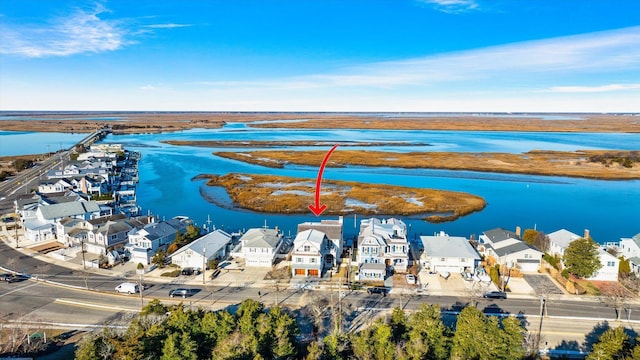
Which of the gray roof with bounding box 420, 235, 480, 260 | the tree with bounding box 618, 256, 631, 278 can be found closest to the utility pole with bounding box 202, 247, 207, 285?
the gray roof with bounding box 420, 235, 480, 260

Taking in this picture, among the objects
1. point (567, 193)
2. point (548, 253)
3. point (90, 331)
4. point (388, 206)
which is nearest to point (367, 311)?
point (90, 331)

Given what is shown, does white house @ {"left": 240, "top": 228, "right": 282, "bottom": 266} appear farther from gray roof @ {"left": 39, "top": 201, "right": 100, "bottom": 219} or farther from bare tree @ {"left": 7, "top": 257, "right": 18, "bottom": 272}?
gray roof @ {"left": 39, "top": 201, "right": 100, "bottom": 219}

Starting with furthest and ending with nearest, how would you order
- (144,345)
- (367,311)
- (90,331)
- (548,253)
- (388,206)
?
1. (388,206)
2. (548,253)
3. (367,311)
4. (90,331)
5. (144,345)

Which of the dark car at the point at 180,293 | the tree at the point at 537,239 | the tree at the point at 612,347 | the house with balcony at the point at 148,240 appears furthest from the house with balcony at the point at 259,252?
the tree at the point at 537,239

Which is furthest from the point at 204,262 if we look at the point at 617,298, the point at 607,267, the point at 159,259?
the point at 607,267

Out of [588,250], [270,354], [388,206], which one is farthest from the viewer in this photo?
[388,206]

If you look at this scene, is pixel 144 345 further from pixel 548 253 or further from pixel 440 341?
pixel 548 253

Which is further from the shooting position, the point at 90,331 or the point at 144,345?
the point at 90,331
